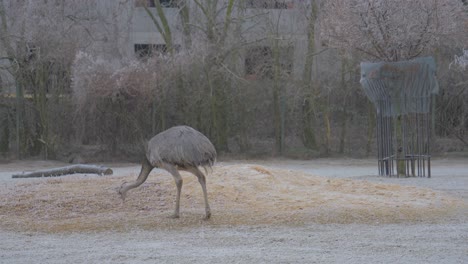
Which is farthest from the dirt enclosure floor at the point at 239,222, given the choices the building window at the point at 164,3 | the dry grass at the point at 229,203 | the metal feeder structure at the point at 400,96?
the building window at the point at 164,3

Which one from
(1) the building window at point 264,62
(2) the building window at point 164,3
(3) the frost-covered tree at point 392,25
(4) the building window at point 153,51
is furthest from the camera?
(2) the building window at point 164,3

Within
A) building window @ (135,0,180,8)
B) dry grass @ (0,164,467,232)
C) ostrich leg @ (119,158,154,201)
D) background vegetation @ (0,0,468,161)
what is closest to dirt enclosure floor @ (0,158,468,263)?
dry grass @ (0,164,467,232)

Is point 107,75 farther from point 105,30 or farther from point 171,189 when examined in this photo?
point 171,189

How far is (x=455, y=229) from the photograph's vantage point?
8.93m

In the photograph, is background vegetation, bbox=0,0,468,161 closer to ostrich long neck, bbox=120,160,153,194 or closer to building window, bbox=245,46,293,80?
building window, bbox=245,46,293,80

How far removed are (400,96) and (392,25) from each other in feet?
4.80

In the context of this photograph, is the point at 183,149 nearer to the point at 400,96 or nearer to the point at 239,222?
the point at 239,222

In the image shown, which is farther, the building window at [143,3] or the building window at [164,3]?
the building window at [164,3]

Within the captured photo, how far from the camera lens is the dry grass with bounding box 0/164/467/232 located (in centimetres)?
944

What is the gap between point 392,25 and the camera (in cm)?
1512

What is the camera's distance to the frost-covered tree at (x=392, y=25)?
15.1 meters

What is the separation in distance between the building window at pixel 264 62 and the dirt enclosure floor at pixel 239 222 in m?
10.7

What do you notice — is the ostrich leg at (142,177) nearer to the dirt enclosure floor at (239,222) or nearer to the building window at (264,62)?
the dirt enclosure floor at (239,222)

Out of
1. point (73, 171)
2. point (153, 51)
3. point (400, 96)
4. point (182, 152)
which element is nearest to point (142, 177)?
point (182, 152)
